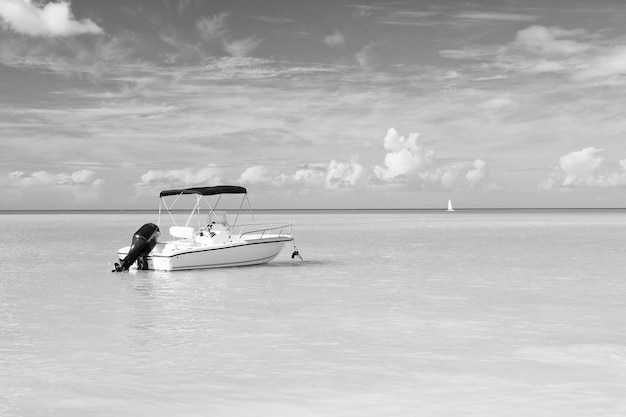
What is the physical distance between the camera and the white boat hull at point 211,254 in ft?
95.3

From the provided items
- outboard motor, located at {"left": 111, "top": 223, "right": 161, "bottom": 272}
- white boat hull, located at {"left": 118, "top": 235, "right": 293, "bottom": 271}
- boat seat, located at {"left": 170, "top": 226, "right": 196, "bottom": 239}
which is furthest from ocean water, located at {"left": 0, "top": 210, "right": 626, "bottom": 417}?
boat seat, located at {"left": 170, "top": 226, "right": 196, "bottom": 239}

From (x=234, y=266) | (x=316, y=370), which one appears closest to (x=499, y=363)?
(x=316, y=370)

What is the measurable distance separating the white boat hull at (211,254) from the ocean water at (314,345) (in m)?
1.19

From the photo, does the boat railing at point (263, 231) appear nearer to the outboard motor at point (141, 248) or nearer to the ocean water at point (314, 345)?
the outboard motor at point (141, 248)

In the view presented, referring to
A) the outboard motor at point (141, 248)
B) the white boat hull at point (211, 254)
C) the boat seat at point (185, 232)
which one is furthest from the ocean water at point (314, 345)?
the boat seat at point (185, 232)

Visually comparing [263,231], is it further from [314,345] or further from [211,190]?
[314,345]

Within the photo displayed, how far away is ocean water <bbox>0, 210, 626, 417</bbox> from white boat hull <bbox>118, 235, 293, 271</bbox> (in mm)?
Answer: 1188

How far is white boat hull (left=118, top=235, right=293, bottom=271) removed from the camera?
29.1 metres

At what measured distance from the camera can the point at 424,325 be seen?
1633 centimetres

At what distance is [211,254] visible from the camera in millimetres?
29562

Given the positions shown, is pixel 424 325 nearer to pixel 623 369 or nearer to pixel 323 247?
pixel 623 369

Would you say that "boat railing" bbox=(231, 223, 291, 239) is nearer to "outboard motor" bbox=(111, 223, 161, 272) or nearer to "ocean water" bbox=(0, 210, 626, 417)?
"outboard motor" bbox=(111, 223, 161, 272)

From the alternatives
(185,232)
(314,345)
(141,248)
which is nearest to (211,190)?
(185,232)

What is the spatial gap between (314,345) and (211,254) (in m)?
16.1
